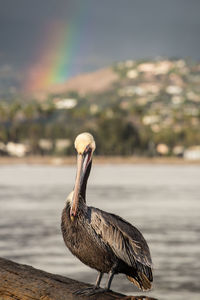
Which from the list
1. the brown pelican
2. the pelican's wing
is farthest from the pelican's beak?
the pelican's wing

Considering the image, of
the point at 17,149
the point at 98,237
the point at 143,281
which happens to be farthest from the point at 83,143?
the point at 17,149

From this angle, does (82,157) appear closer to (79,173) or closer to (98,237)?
(79,173)

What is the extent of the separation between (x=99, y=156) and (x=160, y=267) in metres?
137

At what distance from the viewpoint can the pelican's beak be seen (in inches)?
197

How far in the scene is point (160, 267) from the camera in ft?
37.8

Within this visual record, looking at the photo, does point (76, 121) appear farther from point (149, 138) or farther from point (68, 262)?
point (68, 262)

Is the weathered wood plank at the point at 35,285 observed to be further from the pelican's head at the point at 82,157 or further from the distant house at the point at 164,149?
the distant house at the point at 164,149

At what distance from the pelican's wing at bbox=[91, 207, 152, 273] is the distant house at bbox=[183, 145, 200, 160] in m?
158

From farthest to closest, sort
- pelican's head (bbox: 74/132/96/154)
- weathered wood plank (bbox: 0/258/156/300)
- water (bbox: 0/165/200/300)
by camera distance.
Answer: water (bbox: 0/165/200/300)
weathered wood plank (bbox: 0/258/156/300)
pelican's head (bbox: 74/132/96/154)

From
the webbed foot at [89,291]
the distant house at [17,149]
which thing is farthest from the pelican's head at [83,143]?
the distant house at [17,149]

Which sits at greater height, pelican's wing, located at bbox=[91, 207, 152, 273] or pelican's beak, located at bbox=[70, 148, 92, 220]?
pelican's beak, located at bbox=[70, 148, 92, 220]

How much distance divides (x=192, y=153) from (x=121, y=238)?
16151cm

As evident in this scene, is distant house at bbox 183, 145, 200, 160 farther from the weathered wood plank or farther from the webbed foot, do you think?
the webbed foot

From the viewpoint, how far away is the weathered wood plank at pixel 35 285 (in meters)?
5.32
